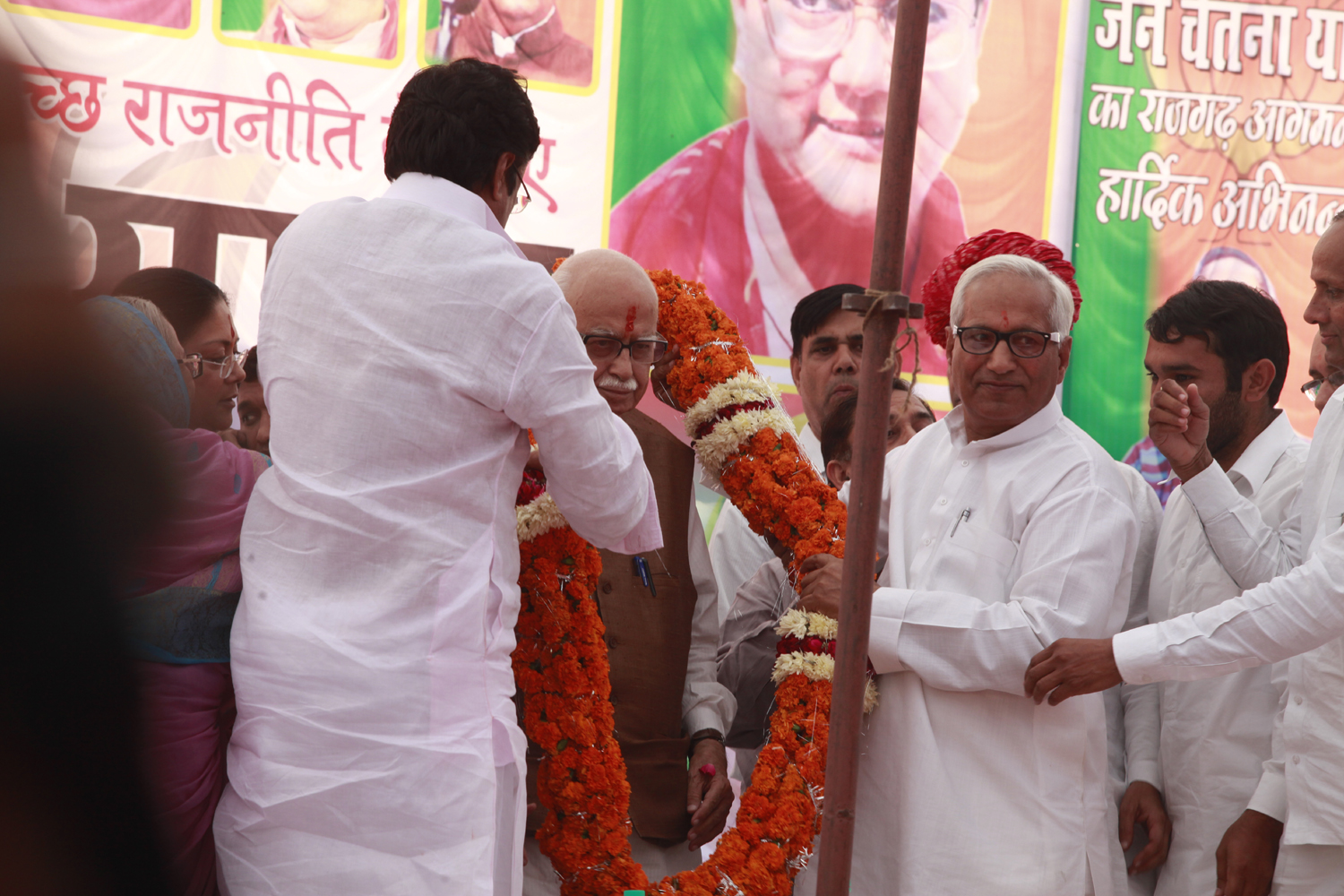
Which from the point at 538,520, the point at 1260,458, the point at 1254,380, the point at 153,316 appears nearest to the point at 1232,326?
the point at 1254,380

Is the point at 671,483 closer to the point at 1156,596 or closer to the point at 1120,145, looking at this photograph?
A: the point at 1156,596

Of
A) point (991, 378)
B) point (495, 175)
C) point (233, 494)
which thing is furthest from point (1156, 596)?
point (233, 494)

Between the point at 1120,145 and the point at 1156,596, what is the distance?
13.9 feet

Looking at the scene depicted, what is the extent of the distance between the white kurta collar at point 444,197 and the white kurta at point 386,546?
2.2 inches

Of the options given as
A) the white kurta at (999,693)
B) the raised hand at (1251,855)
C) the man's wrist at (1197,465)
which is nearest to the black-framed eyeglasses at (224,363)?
the white kurta at (999,693)

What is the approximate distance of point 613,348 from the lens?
3.22m

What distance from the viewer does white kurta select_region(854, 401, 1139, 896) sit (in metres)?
2.78

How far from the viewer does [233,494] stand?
2320 millimetres

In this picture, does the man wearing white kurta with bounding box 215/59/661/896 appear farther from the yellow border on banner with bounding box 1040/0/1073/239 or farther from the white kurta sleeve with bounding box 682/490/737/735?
Result: the yellow border on banner with bounding box 1040/0/1073/239

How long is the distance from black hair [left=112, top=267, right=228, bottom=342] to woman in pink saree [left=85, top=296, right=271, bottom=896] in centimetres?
115

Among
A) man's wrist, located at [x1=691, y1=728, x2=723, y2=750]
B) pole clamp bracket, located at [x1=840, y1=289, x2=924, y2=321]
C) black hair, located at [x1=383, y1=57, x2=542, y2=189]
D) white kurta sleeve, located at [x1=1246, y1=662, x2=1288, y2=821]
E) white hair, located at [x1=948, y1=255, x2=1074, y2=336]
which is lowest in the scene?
man's wrist, located at [x1=691, y1=728, x2=723, y2=750]

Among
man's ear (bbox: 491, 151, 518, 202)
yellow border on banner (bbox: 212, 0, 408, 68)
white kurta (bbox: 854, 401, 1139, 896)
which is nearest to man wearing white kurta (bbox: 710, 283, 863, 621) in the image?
white kurta (bbox: 854, 401, 1139, 896)

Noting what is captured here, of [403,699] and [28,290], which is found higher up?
[28,290]

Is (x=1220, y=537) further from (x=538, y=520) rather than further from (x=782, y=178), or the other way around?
(x=782, y=178)
